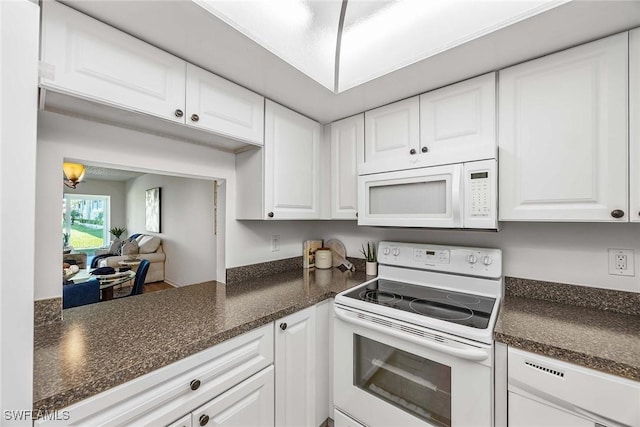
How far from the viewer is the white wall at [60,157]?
3.55 ft

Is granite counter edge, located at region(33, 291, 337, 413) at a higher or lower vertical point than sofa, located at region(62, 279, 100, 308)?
higher

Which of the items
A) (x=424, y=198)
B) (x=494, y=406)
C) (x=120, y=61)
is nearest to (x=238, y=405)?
(x=494, y=406)

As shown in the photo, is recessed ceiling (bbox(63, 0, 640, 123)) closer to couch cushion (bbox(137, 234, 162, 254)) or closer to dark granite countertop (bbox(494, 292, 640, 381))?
dark granite countertop (bbox(494, 292, 640, 381))

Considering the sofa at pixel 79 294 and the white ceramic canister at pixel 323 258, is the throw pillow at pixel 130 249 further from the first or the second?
the white ceramic canister at pixel 323 258

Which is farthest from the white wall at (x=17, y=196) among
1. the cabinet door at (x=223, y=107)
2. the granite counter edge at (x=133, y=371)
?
the cabinet door at (x=223, y=107)

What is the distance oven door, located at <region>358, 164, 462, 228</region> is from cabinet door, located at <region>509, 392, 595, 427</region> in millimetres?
730

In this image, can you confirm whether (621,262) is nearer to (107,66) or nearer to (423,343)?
(423,343)

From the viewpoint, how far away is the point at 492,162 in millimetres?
1226

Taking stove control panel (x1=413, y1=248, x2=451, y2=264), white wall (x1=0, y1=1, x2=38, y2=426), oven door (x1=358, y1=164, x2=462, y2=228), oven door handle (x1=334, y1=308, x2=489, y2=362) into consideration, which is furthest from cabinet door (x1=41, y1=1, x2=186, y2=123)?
stove control panel (x1=413, y1=248, x2=451, y2=264)

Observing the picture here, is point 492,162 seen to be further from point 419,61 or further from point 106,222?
point 106,222

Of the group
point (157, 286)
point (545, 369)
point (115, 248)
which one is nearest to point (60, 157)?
point (545, 369)

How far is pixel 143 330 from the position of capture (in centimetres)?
102

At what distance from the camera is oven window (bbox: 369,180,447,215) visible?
138 centimetres

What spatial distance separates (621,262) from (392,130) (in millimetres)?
1281
